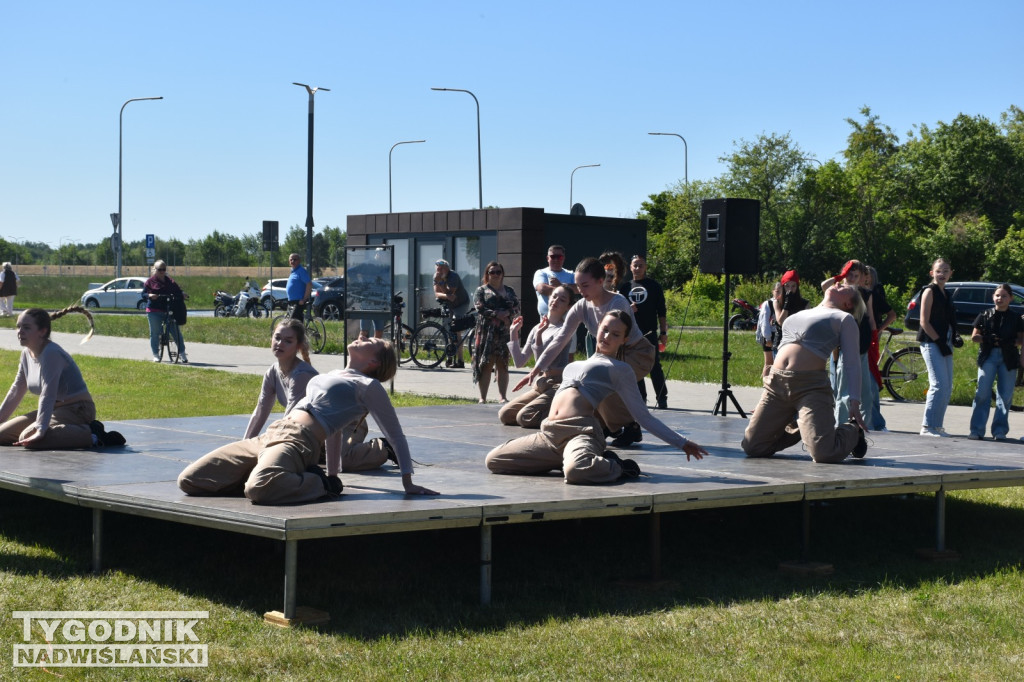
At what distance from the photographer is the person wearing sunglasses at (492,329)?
14.9 meters

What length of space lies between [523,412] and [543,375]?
492 millimetres

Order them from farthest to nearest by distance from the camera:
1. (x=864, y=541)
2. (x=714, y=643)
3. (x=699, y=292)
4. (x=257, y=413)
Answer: (x=699, y=292), (x=864, y=541), (x=257, y=413), (x=714, y=643)

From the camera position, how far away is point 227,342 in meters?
28.2

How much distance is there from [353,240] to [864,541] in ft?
68.1

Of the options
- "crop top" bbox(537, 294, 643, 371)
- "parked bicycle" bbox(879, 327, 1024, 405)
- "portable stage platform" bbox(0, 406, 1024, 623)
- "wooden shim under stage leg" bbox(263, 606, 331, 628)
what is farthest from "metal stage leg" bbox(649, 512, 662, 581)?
"parked bicycle" bbox(879, 327, 1024, 405)

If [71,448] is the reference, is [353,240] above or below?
above

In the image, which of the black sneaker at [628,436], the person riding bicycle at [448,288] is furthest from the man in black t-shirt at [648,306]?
the person riding bicycle at [448,288]

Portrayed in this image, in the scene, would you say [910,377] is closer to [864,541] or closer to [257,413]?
[864,541]

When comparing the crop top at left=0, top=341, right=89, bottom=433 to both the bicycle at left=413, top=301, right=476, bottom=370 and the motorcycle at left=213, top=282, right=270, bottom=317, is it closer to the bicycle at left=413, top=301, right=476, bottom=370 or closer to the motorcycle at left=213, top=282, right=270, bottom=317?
the bicycle at left=413, top=301, right=476, bottom=370

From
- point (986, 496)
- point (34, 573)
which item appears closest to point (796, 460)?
point (986, 496)

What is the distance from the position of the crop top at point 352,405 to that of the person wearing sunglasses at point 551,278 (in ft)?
22.2

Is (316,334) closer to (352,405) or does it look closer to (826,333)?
(826,333)

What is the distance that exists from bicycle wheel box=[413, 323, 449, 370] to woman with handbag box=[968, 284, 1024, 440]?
36.6ft

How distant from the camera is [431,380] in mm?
19281
